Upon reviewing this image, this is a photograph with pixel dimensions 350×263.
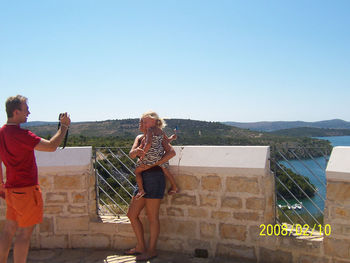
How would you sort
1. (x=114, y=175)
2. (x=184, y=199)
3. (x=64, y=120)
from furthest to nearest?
(x=114, y=175), (x=184, y=199), (x=64, y=120)

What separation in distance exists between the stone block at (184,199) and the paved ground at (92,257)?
1.86 feet

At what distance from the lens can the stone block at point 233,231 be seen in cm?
343

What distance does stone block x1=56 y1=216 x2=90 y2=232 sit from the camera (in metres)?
3.99

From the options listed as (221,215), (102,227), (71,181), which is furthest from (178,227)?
(71,181)

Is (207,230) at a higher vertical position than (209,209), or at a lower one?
lower

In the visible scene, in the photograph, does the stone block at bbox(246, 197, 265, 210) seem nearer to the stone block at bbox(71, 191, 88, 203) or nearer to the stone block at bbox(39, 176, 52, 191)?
the stone block at bbox(71, 191, 88, 203)

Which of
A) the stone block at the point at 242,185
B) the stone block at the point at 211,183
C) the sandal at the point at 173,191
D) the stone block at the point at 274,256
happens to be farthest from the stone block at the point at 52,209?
the stone block at the point at 274,256

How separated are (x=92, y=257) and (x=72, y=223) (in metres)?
0.50

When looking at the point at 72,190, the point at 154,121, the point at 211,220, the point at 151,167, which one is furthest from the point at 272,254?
the point at 72,190

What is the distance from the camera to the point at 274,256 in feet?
10.9

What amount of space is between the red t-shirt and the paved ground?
1286mm

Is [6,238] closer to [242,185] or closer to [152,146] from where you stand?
[152,146]

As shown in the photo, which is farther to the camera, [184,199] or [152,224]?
[184,199]

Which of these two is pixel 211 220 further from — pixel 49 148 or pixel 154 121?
pixel 49 148
